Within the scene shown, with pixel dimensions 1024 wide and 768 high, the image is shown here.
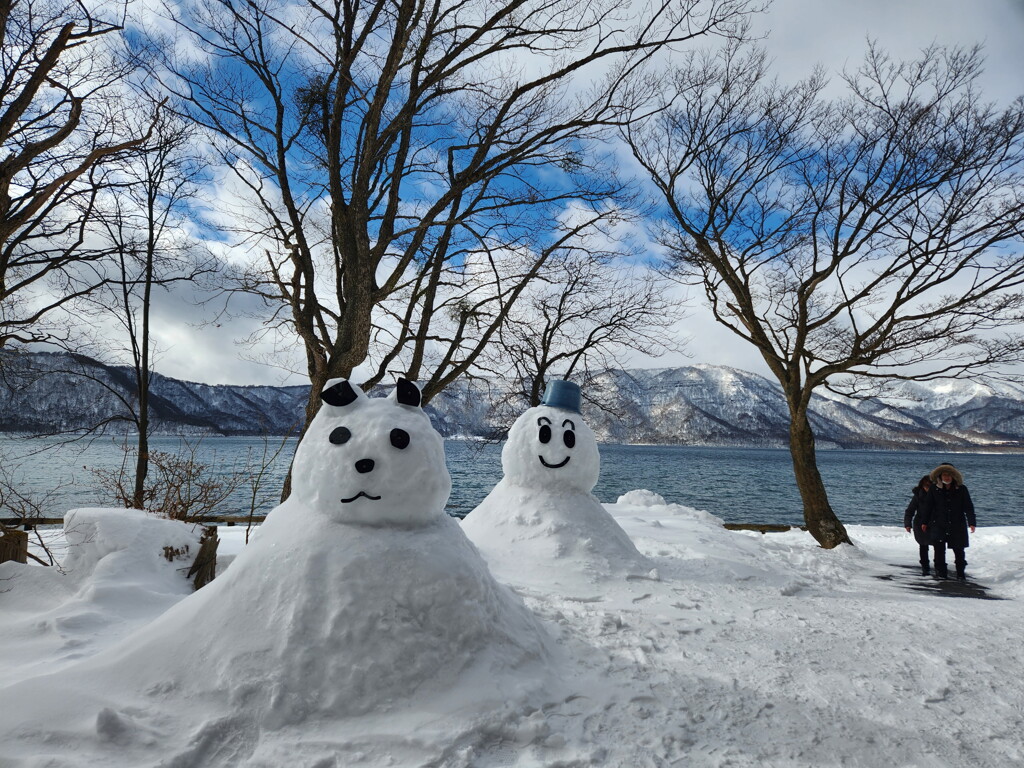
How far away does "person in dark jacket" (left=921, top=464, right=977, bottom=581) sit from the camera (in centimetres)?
874

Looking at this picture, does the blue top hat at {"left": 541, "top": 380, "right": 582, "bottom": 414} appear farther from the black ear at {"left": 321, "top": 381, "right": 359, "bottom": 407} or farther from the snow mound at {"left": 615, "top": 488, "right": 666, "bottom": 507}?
the snow mound at {"left": 615, "top": 488, "right": 666, "bottom": 507}

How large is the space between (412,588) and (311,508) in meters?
0.99

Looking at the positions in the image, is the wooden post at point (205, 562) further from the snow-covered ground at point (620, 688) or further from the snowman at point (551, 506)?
the snowman at point (551, 506)

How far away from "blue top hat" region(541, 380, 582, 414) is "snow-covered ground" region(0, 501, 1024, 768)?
2.43 metres

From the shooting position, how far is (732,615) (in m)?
5.52

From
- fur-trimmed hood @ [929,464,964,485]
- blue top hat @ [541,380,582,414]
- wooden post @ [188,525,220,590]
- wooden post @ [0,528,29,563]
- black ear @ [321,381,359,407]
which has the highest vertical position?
blue top hat @ [541,380,582,414]

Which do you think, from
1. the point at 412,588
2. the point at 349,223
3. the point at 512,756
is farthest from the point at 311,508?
the point at 349,223

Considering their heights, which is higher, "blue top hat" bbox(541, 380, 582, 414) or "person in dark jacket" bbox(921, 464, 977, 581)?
"blue top hat" bbox(541, 380, 582, 414)

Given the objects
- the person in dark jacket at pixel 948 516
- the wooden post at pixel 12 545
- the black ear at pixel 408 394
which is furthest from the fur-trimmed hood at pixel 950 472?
the wooden post at pixel 12 545

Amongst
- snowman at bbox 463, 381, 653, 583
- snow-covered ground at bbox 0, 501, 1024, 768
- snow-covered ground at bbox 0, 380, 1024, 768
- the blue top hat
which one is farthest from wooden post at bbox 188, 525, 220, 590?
the blue top hat

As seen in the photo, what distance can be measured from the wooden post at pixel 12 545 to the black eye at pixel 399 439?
5.07 m

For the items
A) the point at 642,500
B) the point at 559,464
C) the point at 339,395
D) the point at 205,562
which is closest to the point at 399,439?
the point at 339,395

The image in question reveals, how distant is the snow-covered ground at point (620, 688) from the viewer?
2854 millimetres

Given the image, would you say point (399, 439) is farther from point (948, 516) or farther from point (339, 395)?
point (948, 516)
